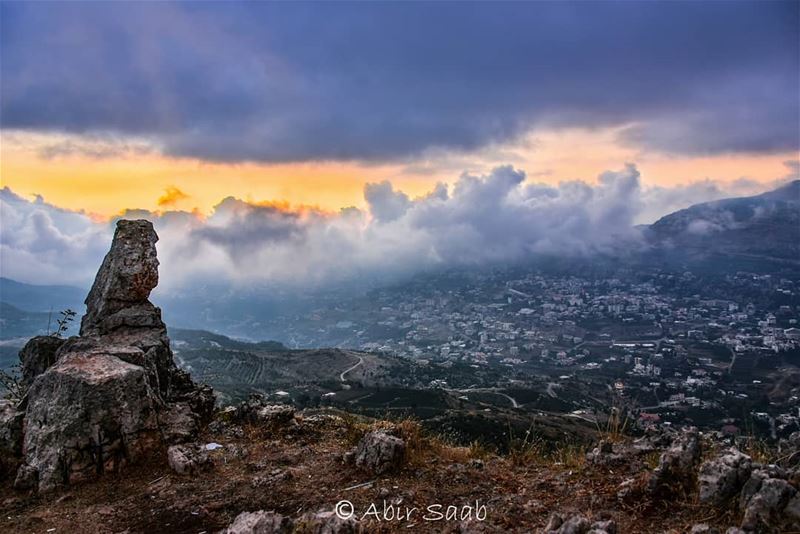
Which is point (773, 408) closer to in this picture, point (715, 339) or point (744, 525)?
point (715, 339)

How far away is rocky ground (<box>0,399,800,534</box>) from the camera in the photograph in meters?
6.81

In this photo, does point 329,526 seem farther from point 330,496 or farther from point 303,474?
point 303,474

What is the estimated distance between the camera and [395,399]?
81562 mm

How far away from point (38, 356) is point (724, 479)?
16.0m

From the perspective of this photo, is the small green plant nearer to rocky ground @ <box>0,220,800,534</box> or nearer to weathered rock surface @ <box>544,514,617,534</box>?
rocky ground @ <box>0,220,800,534</box>

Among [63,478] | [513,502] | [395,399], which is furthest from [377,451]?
[395,399]

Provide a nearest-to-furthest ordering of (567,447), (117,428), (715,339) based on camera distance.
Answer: (117,428) → (567,447) → (715,339)

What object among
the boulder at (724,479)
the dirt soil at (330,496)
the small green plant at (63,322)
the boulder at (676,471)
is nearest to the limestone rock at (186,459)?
the dirt soil at (330,496)

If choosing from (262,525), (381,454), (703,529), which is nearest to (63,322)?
(381,454)

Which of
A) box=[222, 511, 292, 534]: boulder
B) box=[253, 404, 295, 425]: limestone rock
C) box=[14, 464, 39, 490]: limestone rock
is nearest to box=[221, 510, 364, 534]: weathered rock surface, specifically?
box=[222, 511, 292, 534]: boulder

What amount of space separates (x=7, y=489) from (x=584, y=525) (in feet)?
34.7

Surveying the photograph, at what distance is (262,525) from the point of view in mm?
6703

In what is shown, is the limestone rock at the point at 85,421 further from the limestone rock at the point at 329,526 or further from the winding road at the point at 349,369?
the winding road at the point at 349,369

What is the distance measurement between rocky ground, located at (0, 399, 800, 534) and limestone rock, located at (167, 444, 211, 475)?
29 millimetres
